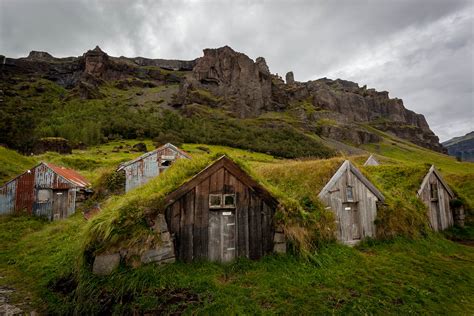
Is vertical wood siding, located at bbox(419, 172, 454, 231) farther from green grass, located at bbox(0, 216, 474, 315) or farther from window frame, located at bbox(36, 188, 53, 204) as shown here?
window frame, located at bbox(36, 188, 53, 204)

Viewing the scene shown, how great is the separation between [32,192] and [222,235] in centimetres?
2048

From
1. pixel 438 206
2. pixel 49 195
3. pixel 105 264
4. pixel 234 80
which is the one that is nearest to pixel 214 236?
pixel 105 264

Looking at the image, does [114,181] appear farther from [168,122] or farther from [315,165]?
[168,122]

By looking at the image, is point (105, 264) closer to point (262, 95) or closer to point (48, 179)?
point (48, 179)

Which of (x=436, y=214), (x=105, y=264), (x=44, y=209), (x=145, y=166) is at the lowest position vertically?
(x=105, y=264)

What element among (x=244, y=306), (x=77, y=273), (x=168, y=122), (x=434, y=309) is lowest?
(x=434, y=309)

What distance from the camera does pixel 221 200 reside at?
8.28 metres

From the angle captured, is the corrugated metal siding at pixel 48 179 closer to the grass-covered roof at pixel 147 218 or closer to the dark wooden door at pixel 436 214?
the grass-covered roof at pixel 147 218

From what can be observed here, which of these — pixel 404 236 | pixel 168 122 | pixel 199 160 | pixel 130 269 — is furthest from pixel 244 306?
pixel 168 122

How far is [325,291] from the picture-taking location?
23.5 ft

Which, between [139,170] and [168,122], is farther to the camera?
[168,122]

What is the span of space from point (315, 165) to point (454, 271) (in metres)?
6.87

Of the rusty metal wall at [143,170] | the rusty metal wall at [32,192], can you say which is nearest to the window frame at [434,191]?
the rusty metal wall at [143,170]

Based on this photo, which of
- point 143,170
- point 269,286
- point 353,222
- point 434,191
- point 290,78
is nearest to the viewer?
point 269,286
